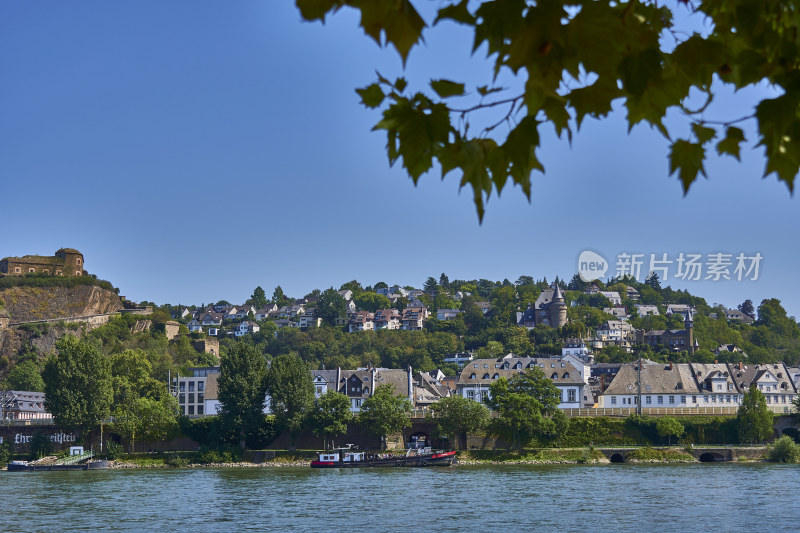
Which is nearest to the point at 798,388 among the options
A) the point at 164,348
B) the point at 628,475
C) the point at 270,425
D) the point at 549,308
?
the point at 628,475

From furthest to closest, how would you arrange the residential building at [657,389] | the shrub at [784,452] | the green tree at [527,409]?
the residential building at [657,389], the green tree at [527,409], the shrub at [784,452]

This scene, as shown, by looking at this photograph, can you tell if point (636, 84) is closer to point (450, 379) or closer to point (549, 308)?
point (450, 379)

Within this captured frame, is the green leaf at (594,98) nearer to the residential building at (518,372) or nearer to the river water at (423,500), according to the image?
the river water at (423,500)

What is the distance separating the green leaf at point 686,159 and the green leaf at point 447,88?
0.82 metres

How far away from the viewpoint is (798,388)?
89125 millimetres

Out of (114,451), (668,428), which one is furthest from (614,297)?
(114,451)

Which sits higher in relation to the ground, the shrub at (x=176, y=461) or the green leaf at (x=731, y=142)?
the green leaf at (x=731, y=142)

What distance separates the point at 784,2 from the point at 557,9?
2.52ft

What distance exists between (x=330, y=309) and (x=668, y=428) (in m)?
124

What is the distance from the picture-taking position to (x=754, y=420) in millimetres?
69312

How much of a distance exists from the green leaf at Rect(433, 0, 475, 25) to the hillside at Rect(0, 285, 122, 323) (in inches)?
5492

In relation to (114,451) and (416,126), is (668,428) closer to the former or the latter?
(114,451)

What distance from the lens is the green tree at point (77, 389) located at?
7162 cm

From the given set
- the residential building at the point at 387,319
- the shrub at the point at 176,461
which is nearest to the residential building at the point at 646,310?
the residential building at the point at 387,319
